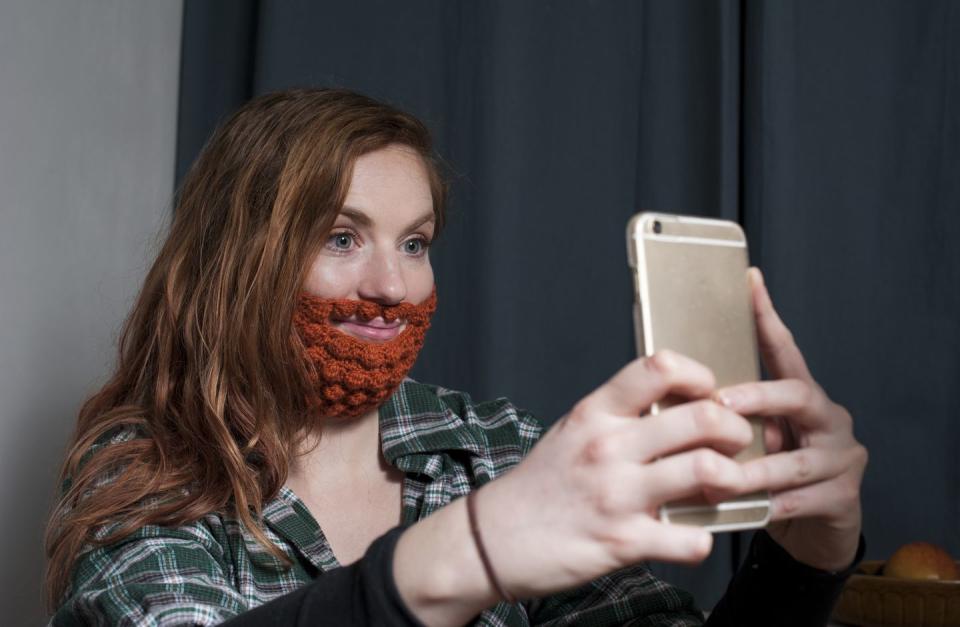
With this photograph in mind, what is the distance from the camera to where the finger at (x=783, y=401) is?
2.34 ft

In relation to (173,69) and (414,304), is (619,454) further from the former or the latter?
(173,69)

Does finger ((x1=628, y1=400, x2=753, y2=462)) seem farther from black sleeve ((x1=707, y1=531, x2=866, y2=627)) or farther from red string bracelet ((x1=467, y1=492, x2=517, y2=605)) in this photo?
black sleeve ((x1=707, y1=531, x2=866, y2=627))

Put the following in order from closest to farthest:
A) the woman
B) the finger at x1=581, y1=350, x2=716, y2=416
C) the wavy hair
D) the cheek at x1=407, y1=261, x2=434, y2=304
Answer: the finger at x1=581, y1=350, x2=716, y2=416 → the woman → the wavy hair → the cheek at x1=407, y1=261, x2=434, y2=304

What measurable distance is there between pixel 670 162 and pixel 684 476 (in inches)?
48.9

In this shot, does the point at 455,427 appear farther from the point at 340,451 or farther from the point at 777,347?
the point at 777,347

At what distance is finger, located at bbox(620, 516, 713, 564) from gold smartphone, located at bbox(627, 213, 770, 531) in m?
0.02

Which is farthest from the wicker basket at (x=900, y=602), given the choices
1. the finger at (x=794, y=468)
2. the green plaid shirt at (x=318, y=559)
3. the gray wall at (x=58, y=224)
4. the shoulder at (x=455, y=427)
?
the gray wall at (x=58, y=224)

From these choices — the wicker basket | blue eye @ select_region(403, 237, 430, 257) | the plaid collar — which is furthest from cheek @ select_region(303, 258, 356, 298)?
the wicker basket

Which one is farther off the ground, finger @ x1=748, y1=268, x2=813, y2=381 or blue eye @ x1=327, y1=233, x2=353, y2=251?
blue eye @ x1=327, y1=233, x2=353, y2=251

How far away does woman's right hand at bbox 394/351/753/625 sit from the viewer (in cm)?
65

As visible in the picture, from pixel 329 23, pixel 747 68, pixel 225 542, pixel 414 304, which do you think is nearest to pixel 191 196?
pixel 414 304

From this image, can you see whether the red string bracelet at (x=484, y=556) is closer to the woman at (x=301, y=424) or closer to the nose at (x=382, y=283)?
the woman at (x=301, y=424)

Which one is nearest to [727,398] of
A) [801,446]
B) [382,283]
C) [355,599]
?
[801,446]

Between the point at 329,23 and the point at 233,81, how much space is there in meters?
0.23
